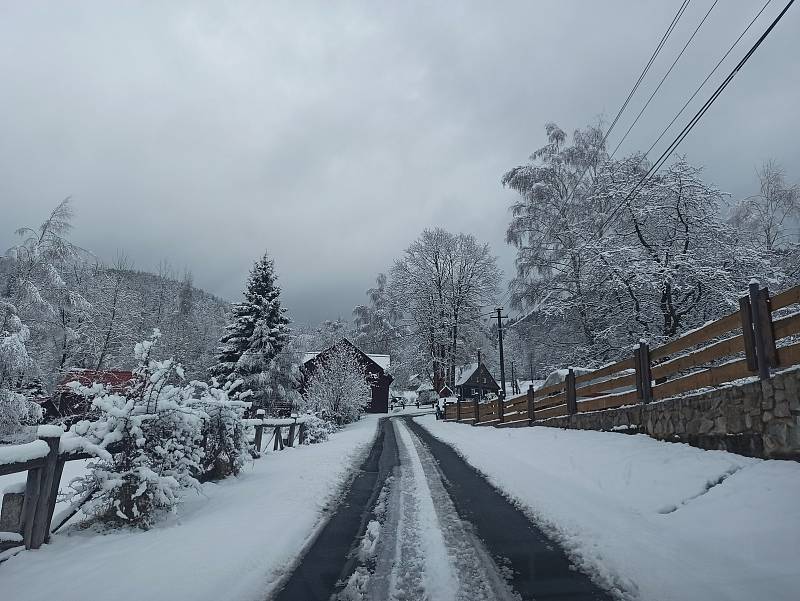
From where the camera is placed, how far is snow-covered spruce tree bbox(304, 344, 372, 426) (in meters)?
26.7

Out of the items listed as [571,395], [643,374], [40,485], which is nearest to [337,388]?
[571,395]

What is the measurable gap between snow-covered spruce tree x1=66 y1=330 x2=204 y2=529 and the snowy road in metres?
1.89

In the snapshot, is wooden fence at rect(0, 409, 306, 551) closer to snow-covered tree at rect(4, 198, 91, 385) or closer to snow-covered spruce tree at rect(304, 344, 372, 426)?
snow-covered tree at rect(4, 198, 91, 385)

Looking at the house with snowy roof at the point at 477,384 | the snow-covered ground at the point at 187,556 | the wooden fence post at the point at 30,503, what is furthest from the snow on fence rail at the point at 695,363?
the house with snowy roof at the point at 477,384

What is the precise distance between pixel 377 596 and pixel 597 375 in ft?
26.8

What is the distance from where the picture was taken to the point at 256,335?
2600cm

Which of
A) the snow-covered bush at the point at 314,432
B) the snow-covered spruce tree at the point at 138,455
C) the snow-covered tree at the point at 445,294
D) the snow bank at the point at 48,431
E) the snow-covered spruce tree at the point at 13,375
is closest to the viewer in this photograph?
the snow bank at the point at 48,431

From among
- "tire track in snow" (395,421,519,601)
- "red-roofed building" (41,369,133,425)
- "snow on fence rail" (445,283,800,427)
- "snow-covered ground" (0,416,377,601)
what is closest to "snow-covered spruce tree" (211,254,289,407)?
"red-roofed building" (41,369,133,425)

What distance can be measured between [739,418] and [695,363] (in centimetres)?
153

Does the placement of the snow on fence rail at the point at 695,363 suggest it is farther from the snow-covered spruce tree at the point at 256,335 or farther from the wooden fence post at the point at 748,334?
the snow-covered spruce tree at the point at 256,335

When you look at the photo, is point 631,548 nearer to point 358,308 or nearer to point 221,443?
point 221,443

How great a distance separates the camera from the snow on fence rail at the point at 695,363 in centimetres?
485

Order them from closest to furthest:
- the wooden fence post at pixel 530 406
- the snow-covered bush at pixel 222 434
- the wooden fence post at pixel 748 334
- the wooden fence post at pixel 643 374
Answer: the wooden fence post at pixel 748 334
the snow-covered bush at pixel 222 434
the wooden fence post at pixel 643 374
the wooden fence post at pixel 530 406

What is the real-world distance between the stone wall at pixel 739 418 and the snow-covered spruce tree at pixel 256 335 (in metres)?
21.9
